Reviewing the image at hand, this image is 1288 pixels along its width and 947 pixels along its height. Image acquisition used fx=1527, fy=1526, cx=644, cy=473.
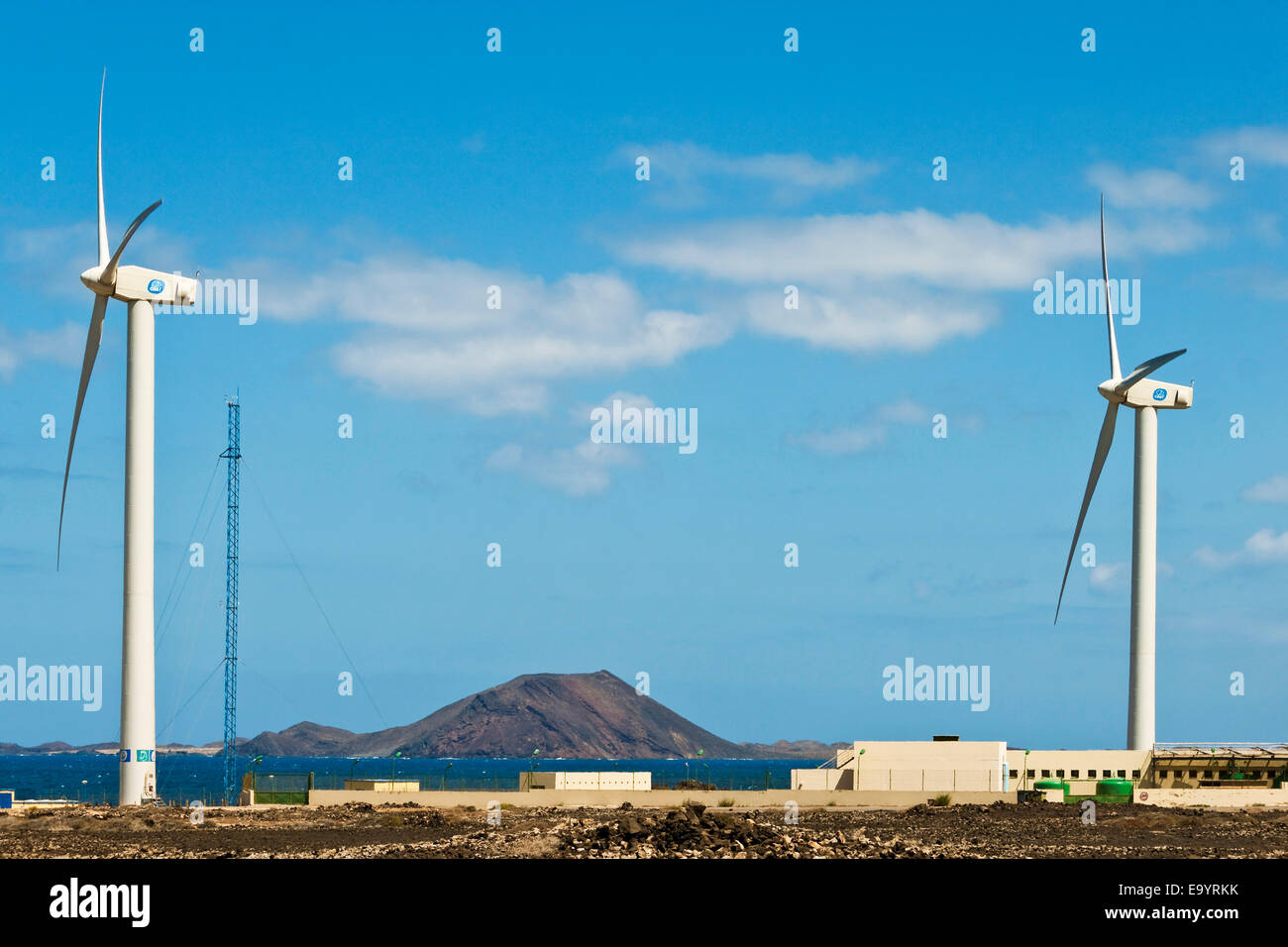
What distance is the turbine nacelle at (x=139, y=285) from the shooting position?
82.7 m

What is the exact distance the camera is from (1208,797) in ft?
332

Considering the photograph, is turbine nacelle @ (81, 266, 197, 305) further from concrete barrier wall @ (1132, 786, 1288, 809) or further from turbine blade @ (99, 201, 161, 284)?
concrete barrier wall @ (1132, 786, 1288, 809)

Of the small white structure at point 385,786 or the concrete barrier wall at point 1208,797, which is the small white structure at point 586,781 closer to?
the small white structure at point 385,786

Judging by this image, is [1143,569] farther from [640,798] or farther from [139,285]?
[139,285]

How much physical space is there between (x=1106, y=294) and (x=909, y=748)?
3728 centimetres

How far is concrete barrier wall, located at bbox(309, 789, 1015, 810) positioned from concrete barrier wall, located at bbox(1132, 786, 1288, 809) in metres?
12.8

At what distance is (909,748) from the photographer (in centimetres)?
10275

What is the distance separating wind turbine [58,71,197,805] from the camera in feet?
265

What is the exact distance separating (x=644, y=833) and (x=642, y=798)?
3587cm

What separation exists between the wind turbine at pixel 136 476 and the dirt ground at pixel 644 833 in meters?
3.89
